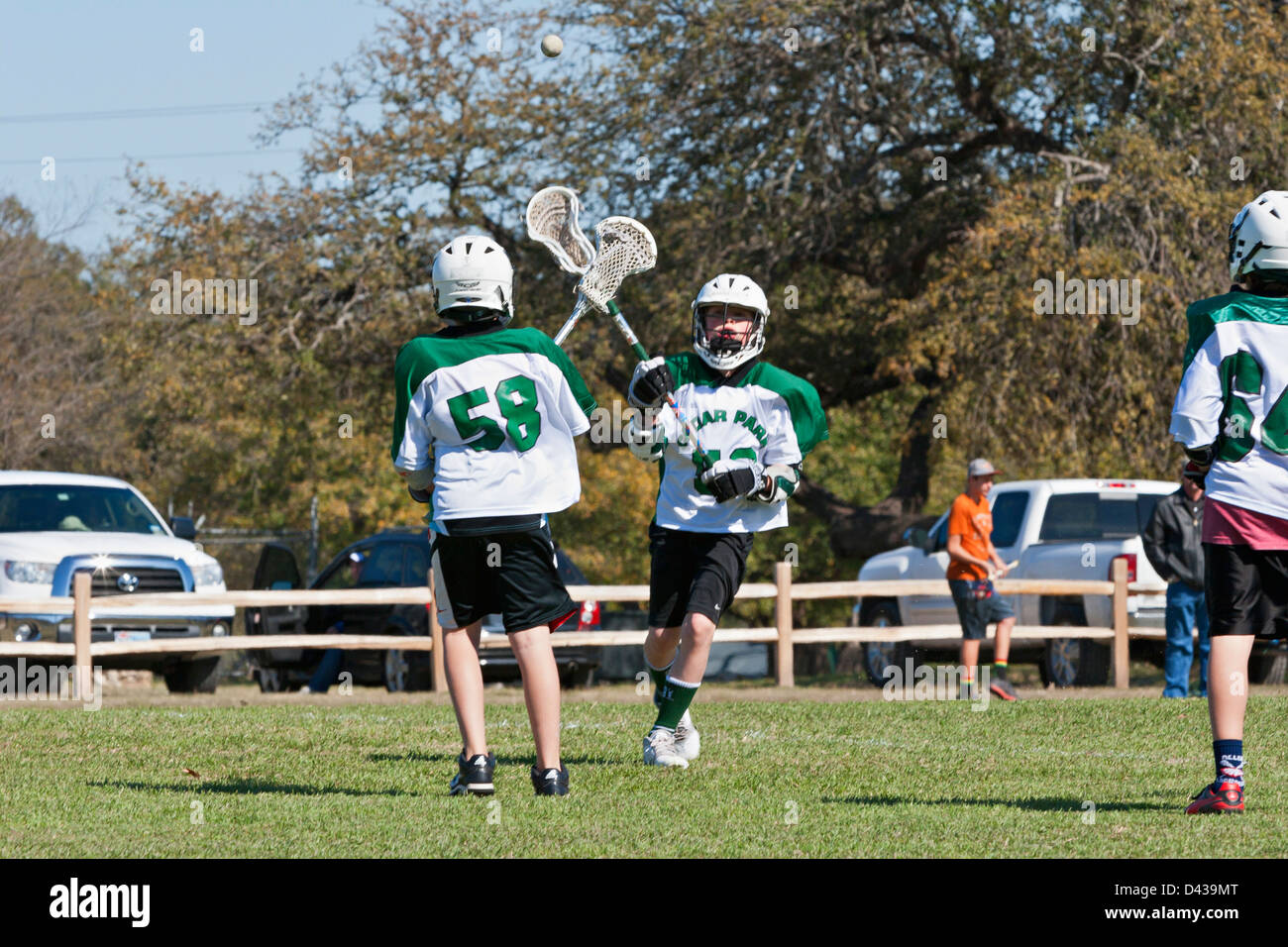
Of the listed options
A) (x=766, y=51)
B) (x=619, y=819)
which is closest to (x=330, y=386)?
(x=766, y=51)

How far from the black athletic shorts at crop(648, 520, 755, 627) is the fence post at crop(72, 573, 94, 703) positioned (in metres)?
7.05

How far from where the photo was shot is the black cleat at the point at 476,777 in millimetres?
6336

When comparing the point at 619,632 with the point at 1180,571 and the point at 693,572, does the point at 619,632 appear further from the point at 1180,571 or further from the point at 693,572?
the point at 693,572

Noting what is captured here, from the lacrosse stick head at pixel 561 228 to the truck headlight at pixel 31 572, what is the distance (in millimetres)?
8035

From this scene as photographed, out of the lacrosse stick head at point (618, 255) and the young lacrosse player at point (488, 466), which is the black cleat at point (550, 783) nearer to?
the young lacrosse player at point (488, 466)

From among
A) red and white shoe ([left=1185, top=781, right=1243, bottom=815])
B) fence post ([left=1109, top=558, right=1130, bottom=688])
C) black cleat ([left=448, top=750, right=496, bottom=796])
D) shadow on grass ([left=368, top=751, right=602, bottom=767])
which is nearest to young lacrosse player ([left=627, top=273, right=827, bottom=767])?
shadow on grass ([left=368, top=751, right=602, bottom=767])

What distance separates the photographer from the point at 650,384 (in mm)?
7016

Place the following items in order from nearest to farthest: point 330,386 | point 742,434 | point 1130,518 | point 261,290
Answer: point 742,434, point 1130,518, point 261,290, point 330,386

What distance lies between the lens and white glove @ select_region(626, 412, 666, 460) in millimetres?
7242

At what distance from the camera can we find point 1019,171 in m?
21.6

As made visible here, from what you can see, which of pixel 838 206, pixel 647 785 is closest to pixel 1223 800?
pixel 647 785

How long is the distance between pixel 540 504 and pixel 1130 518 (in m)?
10.7

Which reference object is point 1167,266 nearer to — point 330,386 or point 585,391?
point 330,386
